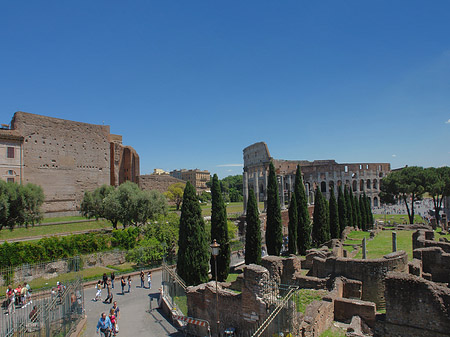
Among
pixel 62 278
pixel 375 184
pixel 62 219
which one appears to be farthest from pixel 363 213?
pixel 62 219

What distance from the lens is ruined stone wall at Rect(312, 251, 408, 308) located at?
12.3 m

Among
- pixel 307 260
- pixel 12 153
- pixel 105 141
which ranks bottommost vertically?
pixel 307 260

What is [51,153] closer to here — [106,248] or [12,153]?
[12,153]

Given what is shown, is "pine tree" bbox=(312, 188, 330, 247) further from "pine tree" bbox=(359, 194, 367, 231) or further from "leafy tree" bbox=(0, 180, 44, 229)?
"leafy tree" bbox=(0, 180, 44, 229)

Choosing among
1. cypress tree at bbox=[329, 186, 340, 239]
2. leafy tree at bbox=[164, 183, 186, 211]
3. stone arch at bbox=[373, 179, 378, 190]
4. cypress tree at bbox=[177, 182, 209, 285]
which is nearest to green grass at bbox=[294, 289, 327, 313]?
cypress tree at bbox=[177, 182, 209, 285]

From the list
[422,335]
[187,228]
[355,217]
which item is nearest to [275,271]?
[187,228]

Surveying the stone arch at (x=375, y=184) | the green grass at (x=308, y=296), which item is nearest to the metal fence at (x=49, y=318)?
the green grass at (x=308, y=296)

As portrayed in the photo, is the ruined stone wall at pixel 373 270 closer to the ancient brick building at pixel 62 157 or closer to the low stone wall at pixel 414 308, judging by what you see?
the low stone wall at pixel 414 308

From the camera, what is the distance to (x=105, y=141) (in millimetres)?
44406

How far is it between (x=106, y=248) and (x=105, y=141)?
1016 inches

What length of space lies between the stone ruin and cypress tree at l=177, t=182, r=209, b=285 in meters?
1.78

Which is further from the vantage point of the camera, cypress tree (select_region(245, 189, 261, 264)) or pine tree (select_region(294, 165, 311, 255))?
pine tree (select_region(294, 165, 311, 255))

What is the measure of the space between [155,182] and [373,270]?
46337mm

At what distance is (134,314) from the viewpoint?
1394 cm
